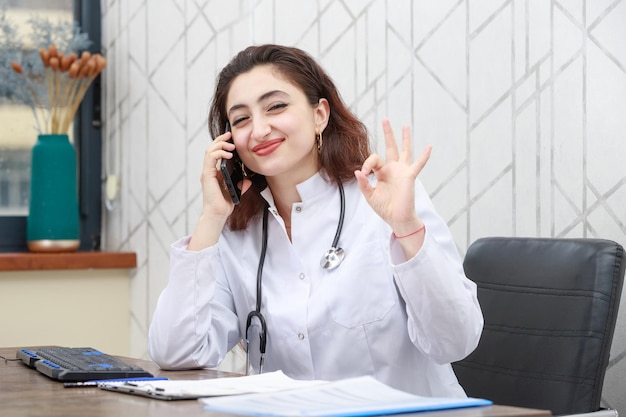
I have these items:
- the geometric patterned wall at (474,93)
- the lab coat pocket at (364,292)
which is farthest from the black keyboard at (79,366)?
the geometric patterned wall at (474,93)

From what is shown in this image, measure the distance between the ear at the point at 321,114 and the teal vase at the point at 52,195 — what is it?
1604mm

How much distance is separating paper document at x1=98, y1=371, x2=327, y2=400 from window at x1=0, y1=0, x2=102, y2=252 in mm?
2323

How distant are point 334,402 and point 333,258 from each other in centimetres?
79

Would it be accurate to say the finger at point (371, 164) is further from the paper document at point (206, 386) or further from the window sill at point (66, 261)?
the window sill at point (66, 261)

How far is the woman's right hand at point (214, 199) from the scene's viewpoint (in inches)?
77.9

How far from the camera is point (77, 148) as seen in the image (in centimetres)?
378

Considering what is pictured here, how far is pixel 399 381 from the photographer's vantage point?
1907 millimetres

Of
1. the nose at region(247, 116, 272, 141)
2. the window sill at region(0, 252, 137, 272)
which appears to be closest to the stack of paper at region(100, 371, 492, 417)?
the nose at region(247, 116, 272, 141)

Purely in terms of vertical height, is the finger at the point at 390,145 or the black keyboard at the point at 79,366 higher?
the finger at the point at 390,145

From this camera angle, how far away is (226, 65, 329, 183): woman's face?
2.03 metres

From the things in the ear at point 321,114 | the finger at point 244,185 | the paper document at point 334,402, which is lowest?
the paper document at point 334,402

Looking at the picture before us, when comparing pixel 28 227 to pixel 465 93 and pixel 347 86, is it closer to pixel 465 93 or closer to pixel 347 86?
pixel 347 86

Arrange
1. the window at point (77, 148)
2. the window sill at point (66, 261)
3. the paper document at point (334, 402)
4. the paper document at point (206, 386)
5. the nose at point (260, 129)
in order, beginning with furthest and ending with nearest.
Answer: the window at point (77, 148) < the window sill at point (66, 261) < the nose at point (260, 129) < the paper document at point (206, 386) < the paper document at point (334, 402)

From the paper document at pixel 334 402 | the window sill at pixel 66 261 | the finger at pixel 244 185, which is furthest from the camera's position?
the window sill at pixel 66 261
